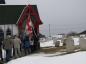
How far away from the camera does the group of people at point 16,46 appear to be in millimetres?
25891

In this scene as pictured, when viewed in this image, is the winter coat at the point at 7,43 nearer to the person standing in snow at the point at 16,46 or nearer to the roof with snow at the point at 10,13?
the person standing in snow at the point at 16,46

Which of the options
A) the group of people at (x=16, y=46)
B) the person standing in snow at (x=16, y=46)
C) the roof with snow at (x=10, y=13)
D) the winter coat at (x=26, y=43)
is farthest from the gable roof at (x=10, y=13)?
the person standing in snow at (x=16, y=46)

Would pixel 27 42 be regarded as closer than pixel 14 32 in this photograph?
Yes

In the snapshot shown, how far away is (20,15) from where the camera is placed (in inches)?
1367

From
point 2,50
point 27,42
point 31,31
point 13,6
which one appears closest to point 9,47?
point 2,50

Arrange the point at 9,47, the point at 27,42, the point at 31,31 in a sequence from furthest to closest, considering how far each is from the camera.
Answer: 1. the point at 31,31
2. the point at 27,42
3. the point at 9,47

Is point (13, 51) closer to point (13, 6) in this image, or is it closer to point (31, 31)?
point (31, 31)

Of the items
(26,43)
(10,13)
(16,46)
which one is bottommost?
(16,46)

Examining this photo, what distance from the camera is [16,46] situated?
27.4 m

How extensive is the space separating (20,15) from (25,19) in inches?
24.4

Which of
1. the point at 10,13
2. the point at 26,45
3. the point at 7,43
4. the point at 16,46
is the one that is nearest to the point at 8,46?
the point at 7,43

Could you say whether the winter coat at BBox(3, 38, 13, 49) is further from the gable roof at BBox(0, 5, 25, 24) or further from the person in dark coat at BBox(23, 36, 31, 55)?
the gable roof at BBox(0, 5, 25, 24)

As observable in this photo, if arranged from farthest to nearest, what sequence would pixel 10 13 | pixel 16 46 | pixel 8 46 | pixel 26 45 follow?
pixel 10 13 → pixel 26 45 → pixel 16 46 → pixel 8 46

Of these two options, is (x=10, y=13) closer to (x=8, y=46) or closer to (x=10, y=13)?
(x=10, y=13)
